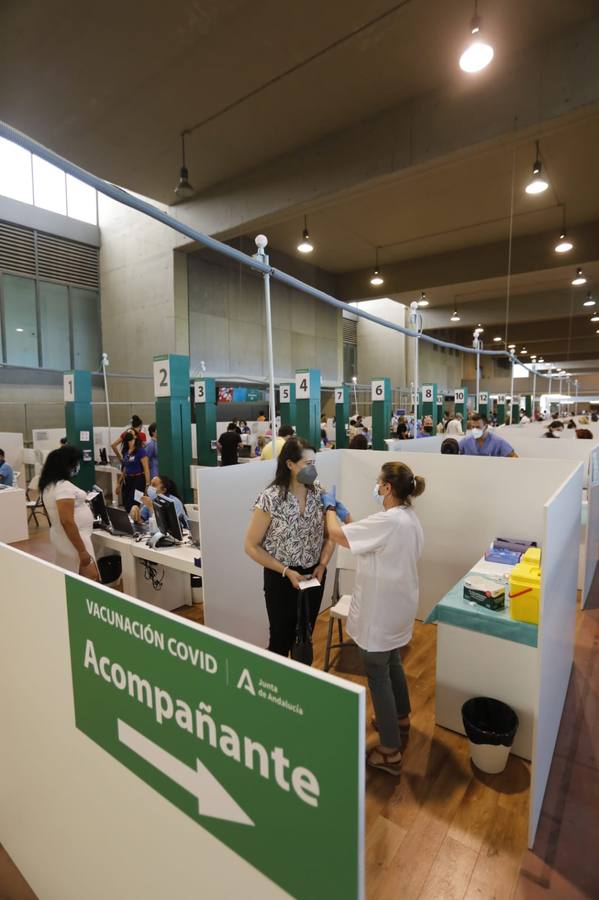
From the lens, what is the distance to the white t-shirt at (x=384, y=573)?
205 centimetres

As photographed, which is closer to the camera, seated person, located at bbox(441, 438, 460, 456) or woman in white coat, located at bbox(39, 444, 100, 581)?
woman in white coat, located at bbox(39, 444, 100, 581)

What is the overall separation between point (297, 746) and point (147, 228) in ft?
35.1

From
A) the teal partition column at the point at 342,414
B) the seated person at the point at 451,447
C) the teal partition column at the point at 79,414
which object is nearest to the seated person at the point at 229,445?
the teal partition column at the point at 79,414

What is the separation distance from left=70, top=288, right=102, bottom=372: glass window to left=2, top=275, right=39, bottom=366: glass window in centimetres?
87

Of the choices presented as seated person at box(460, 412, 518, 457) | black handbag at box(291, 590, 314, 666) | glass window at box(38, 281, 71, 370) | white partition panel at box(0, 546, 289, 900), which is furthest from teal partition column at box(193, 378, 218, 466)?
glass window at box(38, 281, 71, 370)

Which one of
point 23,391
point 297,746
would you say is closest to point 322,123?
point 297,746

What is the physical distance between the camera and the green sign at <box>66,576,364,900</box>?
31.5 inches

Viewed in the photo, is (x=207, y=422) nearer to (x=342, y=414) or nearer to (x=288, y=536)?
(x=342, y=414)

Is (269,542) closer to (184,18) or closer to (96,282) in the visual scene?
(184,18)

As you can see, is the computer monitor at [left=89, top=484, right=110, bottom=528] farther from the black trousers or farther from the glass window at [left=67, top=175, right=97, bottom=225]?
the glass window at [left=67, top=175, right=97, bottom=225]

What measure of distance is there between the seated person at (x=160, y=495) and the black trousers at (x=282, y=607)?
1.31 meters

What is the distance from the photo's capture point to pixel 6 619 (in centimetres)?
159

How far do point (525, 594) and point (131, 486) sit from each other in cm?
447

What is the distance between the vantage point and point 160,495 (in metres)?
3.42
